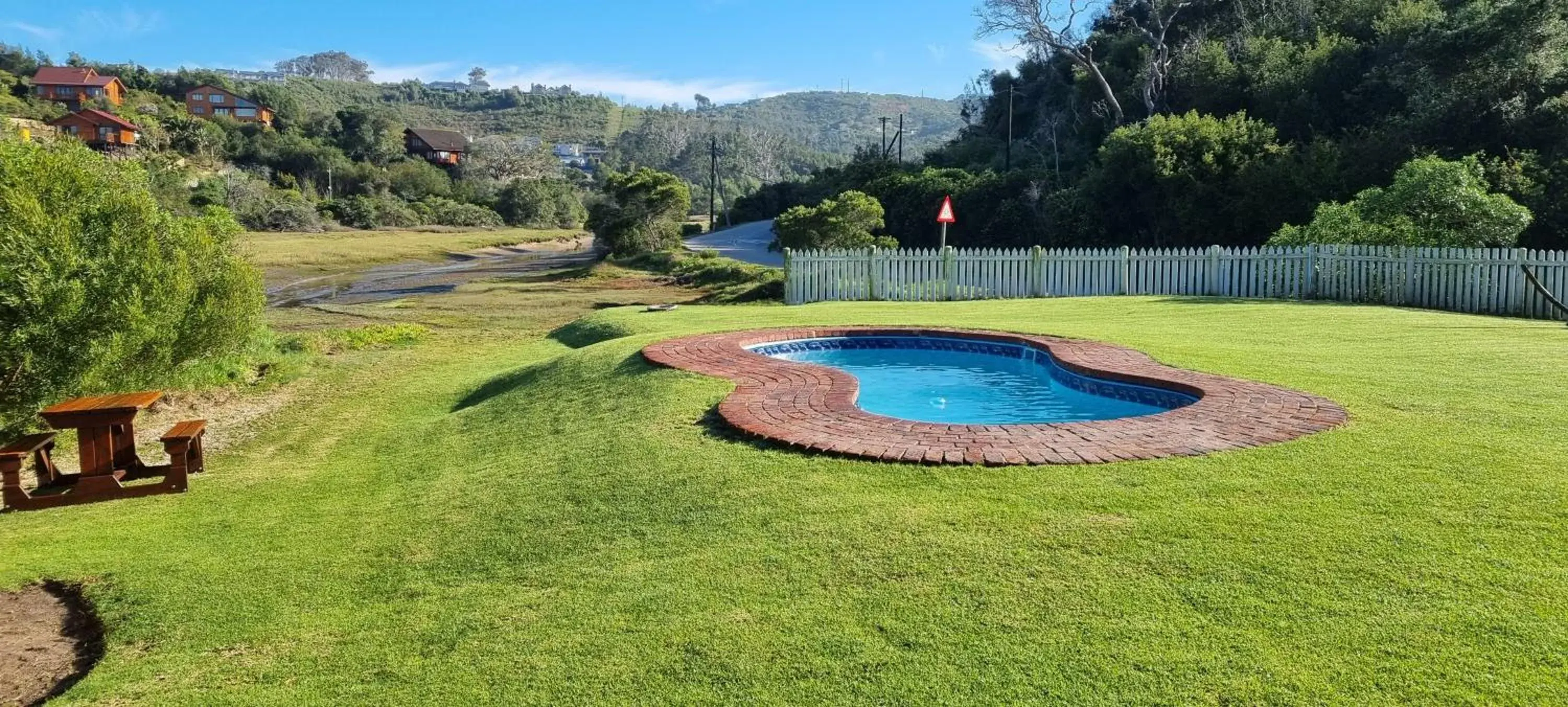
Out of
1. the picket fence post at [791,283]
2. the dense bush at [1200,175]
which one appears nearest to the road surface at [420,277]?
the picket fence post at [791,283]

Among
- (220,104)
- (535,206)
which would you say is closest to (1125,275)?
(535,206)

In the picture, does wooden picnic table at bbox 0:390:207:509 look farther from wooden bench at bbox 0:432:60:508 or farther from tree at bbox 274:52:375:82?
tree at bbox 274:52:375:82

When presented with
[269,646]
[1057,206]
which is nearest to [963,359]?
[269,646]

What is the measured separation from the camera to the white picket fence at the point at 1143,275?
15.0 meters

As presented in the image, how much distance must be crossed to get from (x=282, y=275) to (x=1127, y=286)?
31.9 m

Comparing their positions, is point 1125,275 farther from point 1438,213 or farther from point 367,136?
point 367,136

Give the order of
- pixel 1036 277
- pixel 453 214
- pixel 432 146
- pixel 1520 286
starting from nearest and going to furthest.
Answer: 1. pixel 1520 286
2. pixel 1036 277
3. pixel 453 214
4. pixel 432 146

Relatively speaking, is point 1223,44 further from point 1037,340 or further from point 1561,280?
point 1037,340

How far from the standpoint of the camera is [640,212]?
40625 millimetres

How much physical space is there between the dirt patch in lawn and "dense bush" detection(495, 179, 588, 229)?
2750 inches

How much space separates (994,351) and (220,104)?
96583 mm

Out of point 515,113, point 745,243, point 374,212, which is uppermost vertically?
point 515,113

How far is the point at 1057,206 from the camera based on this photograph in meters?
30.5

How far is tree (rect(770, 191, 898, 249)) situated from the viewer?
27469 millimetres
